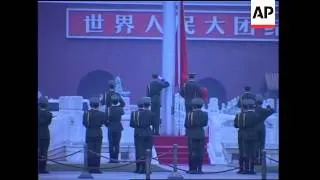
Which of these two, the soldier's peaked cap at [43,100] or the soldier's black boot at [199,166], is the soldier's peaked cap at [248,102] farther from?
the soldier's peaked cap at [43,100]

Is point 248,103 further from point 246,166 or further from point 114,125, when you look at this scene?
point 114,125

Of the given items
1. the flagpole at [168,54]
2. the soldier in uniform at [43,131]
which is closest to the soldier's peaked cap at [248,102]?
the flagpole at [168,54]

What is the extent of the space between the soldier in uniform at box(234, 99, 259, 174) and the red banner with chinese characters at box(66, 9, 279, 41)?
1035 mm

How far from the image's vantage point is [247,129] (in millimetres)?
5570

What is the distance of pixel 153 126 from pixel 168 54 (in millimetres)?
871

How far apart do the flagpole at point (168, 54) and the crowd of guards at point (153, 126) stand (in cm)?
16

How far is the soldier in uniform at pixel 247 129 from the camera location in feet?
17.8

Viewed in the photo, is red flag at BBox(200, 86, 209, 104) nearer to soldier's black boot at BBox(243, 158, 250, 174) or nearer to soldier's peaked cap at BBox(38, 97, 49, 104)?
soldier's black boot at BBox(243, 158, 250, 174)

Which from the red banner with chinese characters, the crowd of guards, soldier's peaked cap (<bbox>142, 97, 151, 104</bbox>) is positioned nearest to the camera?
the crowd of guards

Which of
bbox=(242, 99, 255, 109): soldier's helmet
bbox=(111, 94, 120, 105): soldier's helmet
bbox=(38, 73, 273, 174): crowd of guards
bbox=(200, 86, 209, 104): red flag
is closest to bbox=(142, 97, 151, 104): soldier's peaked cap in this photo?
bbox=(38, 73, 273, 174): crowd of guards

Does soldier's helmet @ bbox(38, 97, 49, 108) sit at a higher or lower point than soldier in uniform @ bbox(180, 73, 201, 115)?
lower

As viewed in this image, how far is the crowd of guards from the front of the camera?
212 inches
